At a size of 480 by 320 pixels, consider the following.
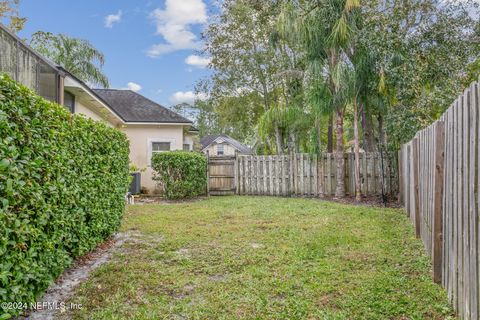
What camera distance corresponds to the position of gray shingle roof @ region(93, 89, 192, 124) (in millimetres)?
13305

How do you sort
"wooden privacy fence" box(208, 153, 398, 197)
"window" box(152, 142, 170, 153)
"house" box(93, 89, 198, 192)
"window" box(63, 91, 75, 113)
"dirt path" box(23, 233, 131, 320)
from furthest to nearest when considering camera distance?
"window" box(152, 142, 170, 153) < "house" box(93, 89, 198, 192) < "wooden privacy fence" box(208, 153, 398, 197) < "window" box(63, 91, 75, 113) < "dirt path" box(23, 233, 131, 320)

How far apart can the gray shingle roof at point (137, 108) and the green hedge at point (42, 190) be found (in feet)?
29.4

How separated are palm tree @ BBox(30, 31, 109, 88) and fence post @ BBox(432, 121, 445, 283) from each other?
18.1 meters

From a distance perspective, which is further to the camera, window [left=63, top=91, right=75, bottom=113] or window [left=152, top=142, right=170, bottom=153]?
window [left=152, top=142, right=170, bottom=153]

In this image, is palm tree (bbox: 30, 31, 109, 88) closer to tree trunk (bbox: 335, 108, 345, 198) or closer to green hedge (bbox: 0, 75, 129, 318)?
tree trunk (bbox: 335, 108, 345, 198)

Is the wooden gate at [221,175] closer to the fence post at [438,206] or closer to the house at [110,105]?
the house at [110,105]

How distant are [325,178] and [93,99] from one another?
7872 millimetres

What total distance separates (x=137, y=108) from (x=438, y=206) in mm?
12713

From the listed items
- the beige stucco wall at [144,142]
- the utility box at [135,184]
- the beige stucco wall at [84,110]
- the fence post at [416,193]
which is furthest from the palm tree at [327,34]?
the utility box at [135,184]

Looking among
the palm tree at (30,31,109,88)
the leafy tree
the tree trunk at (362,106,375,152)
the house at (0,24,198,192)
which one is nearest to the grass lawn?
the house at (0,24,198,192)

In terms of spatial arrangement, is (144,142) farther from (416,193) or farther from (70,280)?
(416,193)

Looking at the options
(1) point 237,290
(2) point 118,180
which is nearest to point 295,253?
(1) point 237,290

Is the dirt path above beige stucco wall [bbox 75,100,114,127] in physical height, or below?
below

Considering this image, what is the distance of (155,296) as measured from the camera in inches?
127
